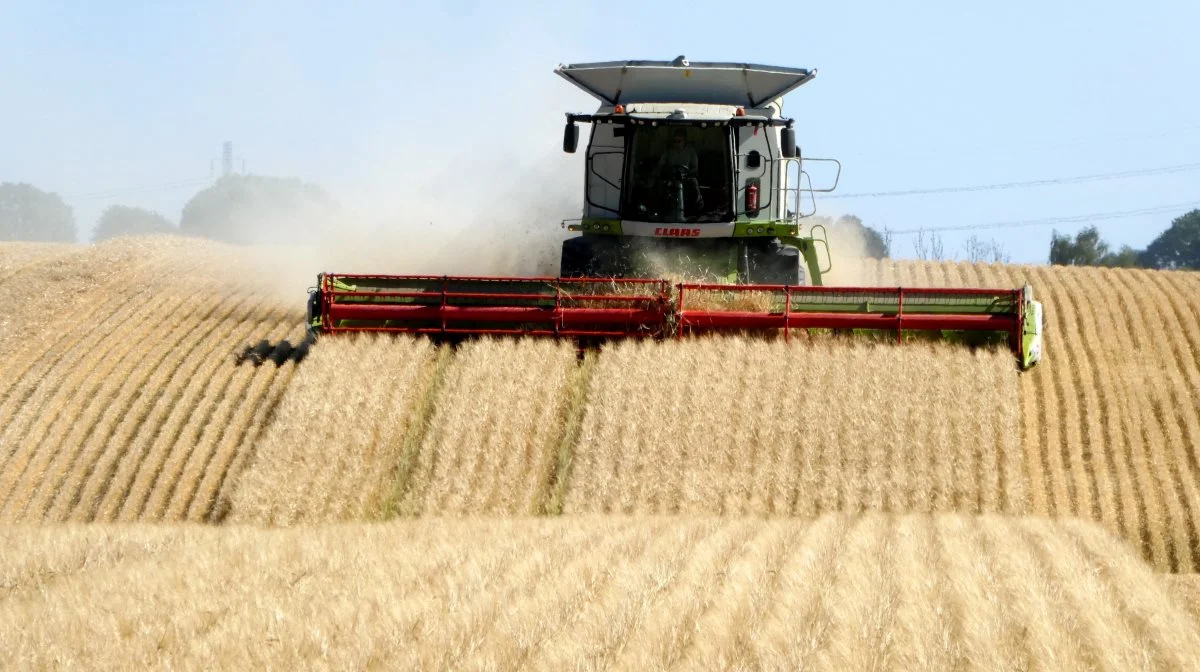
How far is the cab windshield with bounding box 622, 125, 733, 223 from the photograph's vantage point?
1349 cm

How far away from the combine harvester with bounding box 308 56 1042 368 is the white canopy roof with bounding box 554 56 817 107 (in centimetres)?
1

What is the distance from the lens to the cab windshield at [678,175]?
1349cm

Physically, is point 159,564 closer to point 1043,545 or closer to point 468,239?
point 1043,545

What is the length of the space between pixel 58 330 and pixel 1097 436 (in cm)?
1047

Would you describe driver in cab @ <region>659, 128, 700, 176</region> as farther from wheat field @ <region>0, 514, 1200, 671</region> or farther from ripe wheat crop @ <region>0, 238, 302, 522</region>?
wheat field @ <region>0, 514, 1200, 671</region>

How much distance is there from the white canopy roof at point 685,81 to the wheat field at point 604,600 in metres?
5.81

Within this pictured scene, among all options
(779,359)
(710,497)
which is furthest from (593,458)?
(779,359)

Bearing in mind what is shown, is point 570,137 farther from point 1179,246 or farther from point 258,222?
point 1179,246

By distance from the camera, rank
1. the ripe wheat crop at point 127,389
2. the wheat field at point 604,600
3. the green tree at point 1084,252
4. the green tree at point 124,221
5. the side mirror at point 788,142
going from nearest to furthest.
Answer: the wheat field at point 604,600
the ripe wheat crop at point 127,389
the side mirror at point 788,142
the green tree at point 1084,252
the green tree at point 124,221

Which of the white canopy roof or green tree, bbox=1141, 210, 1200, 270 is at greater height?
the white canopy roof

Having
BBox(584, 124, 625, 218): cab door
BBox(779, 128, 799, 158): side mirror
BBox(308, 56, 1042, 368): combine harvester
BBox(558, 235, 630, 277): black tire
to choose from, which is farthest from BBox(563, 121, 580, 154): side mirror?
BBox(779, 128, 799, 158): side mirror

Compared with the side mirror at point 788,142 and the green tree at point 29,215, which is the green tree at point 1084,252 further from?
the green tree at point 29,215

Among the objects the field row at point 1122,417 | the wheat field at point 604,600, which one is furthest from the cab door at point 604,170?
the wheat field at point 604,600

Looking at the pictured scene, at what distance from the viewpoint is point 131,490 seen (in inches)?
423
